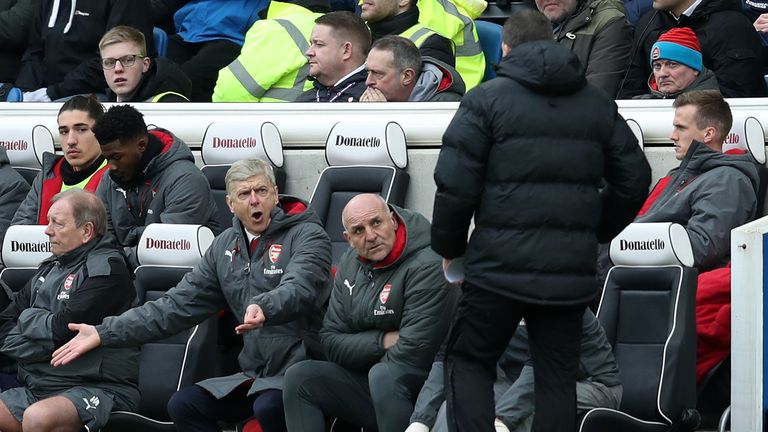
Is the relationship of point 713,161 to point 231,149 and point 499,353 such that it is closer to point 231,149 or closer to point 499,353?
point 499,353

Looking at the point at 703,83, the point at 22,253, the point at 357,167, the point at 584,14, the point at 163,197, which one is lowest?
the point at 22,253

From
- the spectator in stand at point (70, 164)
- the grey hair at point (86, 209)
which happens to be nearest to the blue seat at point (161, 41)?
the spectator in stand at point (70, 164)

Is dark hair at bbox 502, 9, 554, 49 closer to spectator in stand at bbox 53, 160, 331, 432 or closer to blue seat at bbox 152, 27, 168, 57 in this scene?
spectator in stand at bbox 53, 160, 331, 432

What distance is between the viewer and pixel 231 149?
26.3 feet

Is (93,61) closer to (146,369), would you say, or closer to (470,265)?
(146,369)

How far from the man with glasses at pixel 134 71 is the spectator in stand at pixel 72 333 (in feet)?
6.43

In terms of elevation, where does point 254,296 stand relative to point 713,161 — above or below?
below

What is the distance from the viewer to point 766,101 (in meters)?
7.66

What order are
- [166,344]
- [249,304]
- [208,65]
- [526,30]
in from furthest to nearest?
[208,65]
[166,344]
[249,304]
[526,30]

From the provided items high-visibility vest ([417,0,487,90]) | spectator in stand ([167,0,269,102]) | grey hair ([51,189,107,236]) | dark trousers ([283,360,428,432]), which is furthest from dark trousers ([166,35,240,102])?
dark trousers ([283,360,428,432])

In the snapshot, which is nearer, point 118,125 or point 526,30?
point 526,30

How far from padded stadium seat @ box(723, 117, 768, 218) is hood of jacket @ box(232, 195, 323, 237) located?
2.06 m

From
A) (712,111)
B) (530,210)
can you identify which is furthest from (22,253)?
(712,111)

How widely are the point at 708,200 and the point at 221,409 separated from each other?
7.67 feet
